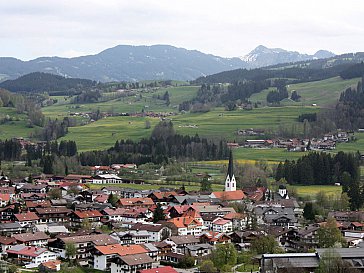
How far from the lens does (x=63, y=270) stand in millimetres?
36781

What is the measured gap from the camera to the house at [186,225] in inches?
1857

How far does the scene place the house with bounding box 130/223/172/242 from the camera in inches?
1767

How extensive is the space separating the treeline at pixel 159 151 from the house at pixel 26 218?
33794mm

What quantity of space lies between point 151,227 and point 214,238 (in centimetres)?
429

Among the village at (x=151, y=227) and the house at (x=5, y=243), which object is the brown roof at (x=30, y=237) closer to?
the village at (x=151, y=227)

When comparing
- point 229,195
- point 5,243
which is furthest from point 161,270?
point 229,195

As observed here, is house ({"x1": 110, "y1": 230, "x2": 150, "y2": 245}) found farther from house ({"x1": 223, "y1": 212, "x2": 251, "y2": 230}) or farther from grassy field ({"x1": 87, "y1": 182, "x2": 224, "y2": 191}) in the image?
grassy field ({"x1": 87, "y1": 182, "x2": 224, "y2": 191})

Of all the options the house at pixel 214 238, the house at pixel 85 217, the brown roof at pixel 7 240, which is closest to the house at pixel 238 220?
the house at pixel 214 238

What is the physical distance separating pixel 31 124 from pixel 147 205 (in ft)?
219

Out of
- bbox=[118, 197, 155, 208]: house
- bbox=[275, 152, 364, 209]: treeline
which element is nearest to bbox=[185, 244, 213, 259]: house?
bbox=[118, 197, 155, 208]: house

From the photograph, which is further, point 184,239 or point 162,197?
point 162,197

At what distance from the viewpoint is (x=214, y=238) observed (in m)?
44.7

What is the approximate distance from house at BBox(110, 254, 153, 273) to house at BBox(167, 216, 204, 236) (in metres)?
9.16

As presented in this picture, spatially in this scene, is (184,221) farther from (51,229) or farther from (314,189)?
(314,189)
